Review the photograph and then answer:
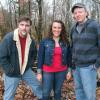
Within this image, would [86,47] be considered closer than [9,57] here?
Yes

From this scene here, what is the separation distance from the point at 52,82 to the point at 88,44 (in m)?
1.11

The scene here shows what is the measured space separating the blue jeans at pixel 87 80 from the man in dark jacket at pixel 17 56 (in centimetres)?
87

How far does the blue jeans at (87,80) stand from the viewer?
213 inches

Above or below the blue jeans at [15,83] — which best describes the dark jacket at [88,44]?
above

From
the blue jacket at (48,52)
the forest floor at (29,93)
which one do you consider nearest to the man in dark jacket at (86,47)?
the blue jacket at (48,52)

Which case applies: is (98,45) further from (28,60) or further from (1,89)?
(1,89)

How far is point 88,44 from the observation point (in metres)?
5.36

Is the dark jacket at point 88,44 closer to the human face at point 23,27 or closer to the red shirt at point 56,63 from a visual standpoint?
the red shirt at point 56,63

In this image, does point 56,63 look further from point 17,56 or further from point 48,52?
point 17,56

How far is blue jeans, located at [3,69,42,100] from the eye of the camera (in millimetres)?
5727

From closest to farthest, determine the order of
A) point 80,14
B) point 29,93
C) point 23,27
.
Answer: point 80,14, point 23,27, point 29,93

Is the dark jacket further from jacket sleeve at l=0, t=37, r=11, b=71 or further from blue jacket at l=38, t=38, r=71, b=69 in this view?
jacket sleeve at l=0, t=37, r=11, b=71

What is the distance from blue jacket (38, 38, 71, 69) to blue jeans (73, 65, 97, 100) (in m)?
0.37

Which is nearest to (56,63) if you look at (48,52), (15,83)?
(48,52)
